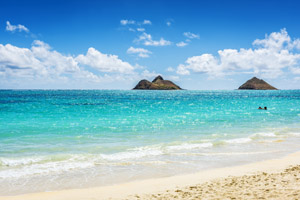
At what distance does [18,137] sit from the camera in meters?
20.4

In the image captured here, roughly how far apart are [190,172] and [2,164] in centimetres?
946

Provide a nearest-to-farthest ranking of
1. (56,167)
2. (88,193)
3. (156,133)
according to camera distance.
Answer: (88,193), (56,167), (156,133)

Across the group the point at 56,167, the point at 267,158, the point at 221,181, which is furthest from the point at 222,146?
the point at 56,167

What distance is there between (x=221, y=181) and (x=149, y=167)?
3820 millimetres

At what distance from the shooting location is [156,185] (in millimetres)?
9859

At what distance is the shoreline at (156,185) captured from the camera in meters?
8.82

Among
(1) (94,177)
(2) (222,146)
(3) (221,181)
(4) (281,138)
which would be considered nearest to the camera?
(3) (221,181)

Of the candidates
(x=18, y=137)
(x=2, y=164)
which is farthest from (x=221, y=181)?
(x=18, y=137)

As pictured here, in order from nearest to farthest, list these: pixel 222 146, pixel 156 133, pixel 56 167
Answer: pixel 56 167 → pixel 222 146 → pixel 156 133

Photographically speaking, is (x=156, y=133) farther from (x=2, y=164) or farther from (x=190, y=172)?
(x=2, y=164)

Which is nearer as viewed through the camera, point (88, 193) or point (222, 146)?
point (88, 193)

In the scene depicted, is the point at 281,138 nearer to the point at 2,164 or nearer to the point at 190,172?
the point at 190,172

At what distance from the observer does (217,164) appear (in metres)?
13.0

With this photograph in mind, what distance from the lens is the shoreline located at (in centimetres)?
882
